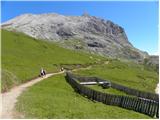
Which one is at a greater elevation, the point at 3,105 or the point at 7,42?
the point at 7,42

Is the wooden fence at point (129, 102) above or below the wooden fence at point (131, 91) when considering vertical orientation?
above

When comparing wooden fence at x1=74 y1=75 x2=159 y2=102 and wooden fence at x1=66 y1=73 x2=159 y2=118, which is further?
wooden fence at x1=74 y1=75 x2=159 y2=102

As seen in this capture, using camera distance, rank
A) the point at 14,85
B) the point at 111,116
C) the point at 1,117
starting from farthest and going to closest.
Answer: the point at 14,85
the point at 111,116
the point at 1,117

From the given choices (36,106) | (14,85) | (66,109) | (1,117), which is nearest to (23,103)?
(36,106)

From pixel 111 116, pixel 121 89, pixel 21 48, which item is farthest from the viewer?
pixel 21 48

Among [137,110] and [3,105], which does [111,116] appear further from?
[3,105]

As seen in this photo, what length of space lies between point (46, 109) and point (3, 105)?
4311 millimetres

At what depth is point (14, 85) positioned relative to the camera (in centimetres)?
5706

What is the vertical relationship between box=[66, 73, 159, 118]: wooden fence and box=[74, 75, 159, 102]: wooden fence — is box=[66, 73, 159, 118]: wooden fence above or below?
above

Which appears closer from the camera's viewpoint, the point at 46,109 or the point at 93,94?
the point at 46,109

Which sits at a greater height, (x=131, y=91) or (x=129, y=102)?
(x=129, y=102)

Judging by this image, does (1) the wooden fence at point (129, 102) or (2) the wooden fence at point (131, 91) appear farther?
(2) the wooden fence at point (131, 91)

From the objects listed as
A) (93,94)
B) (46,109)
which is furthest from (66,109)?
(93,94)

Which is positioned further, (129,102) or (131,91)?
(131,91)
